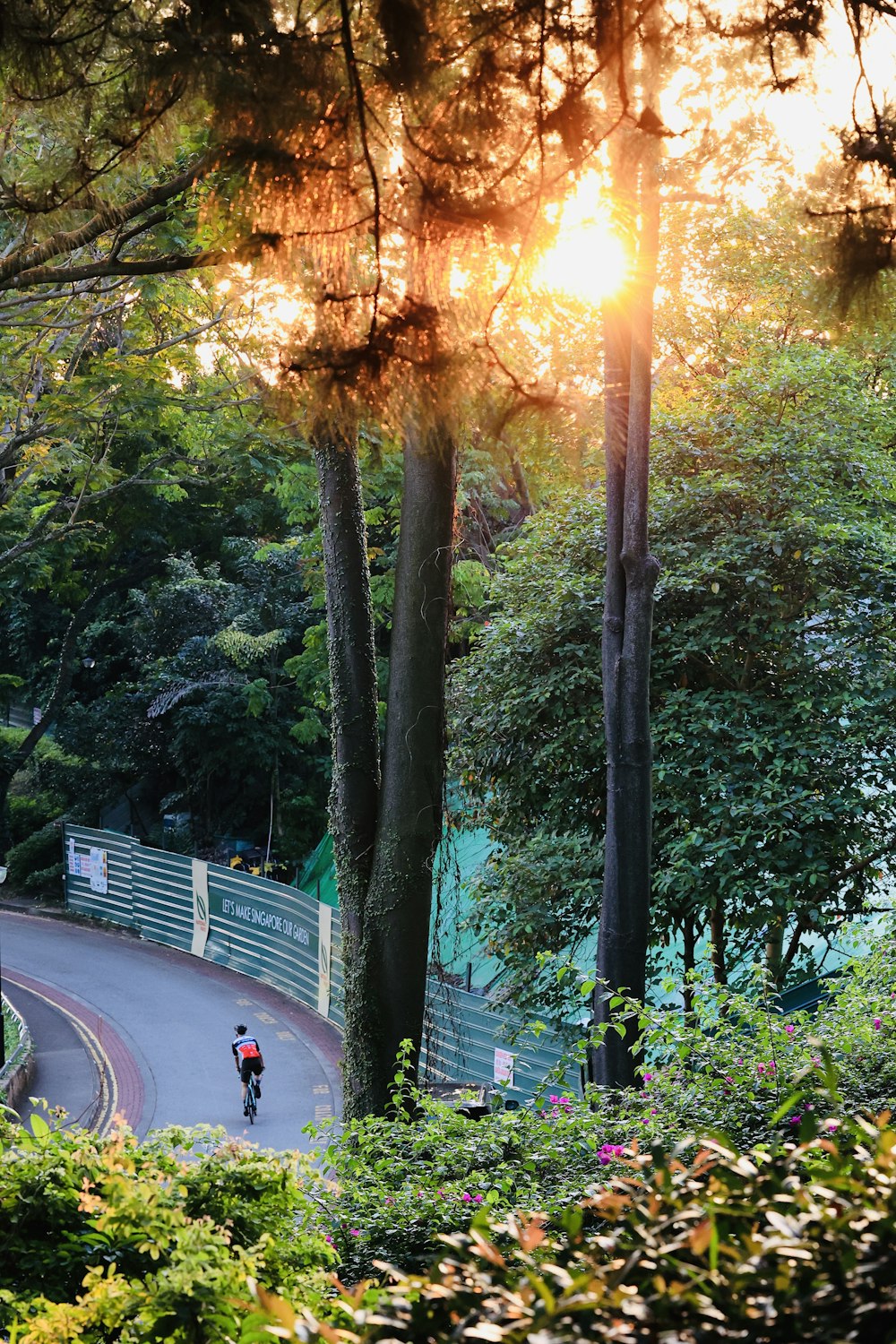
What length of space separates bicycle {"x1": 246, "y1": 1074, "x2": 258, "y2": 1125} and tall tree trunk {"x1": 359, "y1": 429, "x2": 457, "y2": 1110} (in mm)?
7974

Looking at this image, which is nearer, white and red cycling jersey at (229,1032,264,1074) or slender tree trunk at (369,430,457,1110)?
slender tree trunk at (369,430,457,1110)

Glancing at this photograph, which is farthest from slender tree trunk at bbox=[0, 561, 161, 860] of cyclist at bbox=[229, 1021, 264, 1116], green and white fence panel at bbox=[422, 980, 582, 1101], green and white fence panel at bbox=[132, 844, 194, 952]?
green and white fence panel at bbox=[422, 980, 582, 1101]

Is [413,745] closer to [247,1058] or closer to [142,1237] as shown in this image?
[142,1237]

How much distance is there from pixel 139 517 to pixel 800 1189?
22.6m

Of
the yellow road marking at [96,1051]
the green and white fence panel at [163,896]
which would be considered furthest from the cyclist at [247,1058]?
the green and white fence panel at [163,896]

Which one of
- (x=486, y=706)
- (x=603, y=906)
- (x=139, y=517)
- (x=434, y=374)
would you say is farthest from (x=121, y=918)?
(x=434, y=374)

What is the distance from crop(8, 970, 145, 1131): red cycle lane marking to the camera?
14594 mm

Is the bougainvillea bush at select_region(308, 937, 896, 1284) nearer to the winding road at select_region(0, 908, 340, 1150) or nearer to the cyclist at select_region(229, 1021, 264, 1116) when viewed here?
the winding road at select_region(0, 908, 340, 1150)

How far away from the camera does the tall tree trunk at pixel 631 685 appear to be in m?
7.75

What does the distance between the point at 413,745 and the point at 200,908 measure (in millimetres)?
15638

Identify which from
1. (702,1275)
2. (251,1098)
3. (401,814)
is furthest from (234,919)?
(702,1275)

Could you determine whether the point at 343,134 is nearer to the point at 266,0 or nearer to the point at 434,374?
the point at 266,0

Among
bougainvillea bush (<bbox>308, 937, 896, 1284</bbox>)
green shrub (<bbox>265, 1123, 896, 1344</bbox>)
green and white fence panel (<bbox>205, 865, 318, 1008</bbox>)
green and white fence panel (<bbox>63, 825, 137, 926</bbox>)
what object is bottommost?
green shrub (<bbox>265, 1123, 896, 1344</bbox>)

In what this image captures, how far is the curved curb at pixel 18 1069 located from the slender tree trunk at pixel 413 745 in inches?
338
